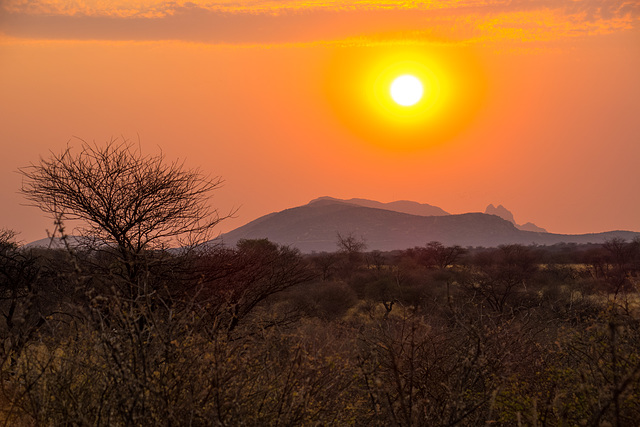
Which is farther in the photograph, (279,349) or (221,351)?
(279,349)

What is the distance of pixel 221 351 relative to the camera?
18.7 ft

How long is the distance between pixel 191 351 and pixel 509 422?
6.21 meters

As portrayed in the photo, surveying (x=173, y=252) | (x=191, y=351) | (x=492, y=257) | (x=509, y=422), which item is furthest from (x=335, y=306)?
(x=492, y=257)

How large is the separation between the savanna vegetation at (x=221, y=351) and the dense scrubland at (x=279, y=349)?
0.21 ft

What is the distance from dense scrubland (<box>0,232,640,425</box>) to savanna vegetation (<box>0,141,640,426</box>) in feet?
0.21

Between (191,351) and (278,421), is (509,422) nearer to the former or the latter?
(278,421)

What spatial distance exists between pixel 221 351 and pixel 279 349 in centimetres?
330

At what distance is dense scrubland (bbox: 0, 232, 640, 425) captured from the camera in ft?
16.4

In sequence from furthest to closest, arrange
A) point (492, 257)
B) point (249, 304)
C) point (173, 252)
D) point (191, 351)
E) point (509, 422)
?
point (492, 257) < point (249, 304) < point (173, 252) < point (509, 422) < point (191, 351)

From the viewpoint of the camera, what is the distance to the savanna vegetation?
4.98 metres

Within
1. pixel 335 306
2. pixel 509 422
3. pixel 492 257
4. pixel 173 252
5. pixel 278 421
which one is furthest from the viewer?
pixel 492 257

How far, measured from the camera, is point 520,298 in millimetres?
28359

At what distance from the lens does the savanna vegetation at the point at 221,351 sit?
4977 mm

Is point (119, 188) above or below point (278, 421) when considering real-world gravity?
above
